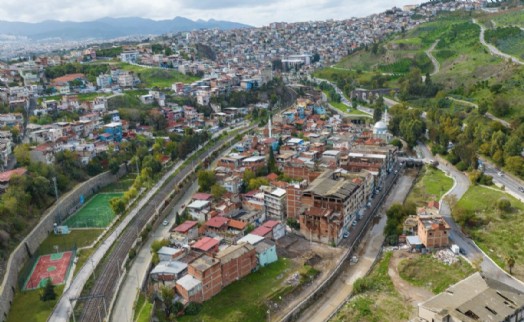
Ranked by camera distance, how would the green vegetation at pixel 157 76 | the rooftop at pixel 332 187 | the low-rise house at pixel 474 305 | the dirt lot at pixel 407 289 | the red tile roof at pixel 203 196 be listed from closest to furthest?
the low-rise house at pixel 474 305 → the dirt lot at pixel 407 289 → the rooftop at pixel 332 187 → the red tile roof at pixel 203 196 → the green vegetation at pixel 157 76

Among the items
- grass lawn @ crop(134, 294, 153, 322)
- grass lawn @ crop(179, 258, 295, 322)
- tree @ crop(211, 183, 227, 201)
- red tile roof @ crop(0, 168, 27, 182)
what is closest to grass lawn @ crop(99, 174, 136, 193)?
red tile roof @ crop(0, 168, 27, 182)

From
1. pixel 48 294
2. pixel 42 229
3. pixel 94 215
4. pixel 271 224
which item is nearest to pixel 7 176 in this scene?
pixel 42 229

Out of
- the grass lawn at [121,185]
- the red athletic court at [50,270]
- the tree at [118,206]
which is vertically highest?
the tree at [118,206]

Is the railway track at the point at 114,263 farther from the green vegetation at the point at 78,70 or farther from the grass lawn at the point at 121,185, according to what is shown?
the green vegetation at the point at 78,70

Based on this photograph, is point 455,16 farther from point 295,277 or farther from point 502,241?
point 295,277

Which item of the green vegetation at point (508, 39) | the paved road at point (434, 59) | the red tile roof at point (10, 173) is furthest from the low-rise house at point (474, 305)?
the paved road at point (434, 59)

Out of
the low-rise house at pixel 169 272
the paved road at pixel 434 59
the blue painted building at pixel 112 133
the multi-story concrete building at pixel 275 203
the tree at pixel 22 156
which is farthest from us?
the paved road at pixel 434 59

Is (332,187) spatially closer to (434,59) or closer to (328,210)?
(328,210)
